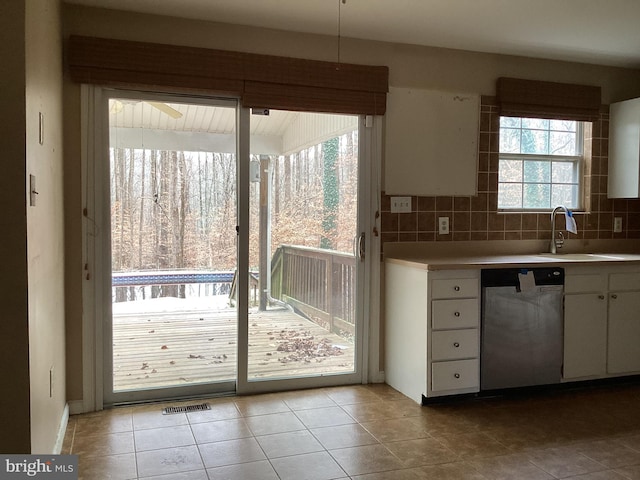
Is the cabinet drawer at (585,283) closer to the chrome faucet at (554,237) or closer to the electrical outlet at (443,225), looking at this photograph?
the chrome faucet at (554,237)

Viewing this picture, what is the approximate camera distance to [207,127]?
356cm

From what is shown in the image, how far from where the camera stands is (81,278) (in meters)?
3.25

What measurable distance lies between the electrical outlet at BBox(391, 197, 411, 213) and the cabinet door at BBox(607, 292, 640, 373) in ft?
4.93

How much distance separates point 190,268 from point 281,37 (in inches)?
63.5

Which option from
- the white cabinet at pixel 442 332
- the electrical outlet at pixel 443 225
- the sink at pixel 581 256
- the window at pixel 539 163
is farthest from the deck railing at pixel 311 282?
the sink at pixel 581 256

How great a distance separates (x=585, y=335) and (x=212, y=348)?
8.24 ft

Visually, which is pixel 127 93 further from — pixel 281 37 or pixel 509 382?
pixel 509 382

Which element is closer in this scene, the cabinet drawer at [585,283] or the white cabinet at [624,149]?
the cabinet drawer at [585,283]

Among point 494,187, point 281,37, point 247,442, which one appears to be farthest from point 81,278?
point 494,187

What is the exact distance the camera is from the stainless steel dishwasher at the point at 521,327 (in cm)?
345

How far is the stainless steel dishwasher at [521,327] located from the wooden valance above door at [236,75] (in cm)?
142

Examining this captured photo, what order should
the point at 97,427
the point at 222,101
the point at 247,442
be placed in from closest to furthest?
the point at 247,442 < the point at 97,427 < the point at 222,101

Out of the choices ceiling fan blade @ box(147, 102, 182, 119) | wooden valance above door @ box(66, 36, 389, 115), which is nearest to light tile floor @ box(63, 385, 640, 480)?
ceiling fan blade @ box(147, 102, 182, 119)

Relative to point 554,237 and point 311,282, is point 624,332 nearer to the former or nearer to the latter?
point 554,237
